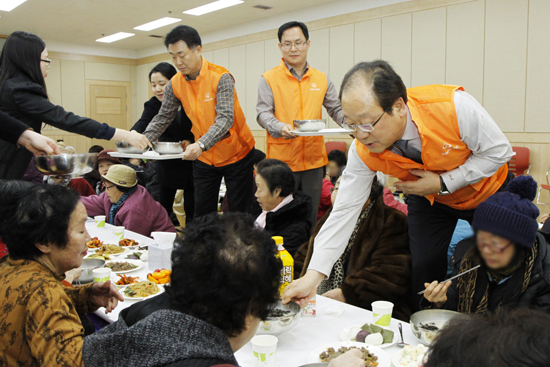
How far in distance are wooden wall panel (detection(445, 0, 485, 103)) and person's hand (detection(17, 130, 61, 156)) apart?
205 inches

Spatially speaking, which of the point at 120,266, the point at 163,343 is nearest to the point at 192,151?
the point at 120,266

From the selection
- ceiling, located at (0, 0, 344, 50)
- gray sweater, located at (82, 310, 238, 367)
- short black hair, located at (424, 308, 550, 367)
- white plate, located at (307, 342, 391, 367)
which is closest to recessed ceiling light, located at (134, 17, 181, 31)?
ceiling, located at (0, 0, 344, 50)

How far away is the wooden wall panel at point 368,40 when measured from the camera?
660cm

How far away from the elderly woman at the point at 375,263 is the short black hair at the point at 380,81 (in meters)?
0.71

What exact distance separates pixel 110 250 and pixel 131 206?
2.47 ft

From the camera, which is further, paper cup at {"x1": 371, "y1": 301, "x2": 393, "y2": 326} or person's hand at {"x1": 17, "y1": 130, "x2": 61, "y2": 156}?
person's hand at {"x1": 17, "y1": 130, "x2": 61, "y2": 156}

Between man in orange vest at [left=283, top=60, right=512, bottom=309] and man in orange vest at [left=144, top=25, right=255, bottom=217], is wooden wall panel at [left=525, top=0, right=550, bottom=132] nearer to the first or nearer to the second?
man in orange vest at [left=144, top=25, right=255, bottom=217]

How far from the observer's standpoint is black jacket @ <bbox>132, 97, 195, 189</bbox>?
3.62m

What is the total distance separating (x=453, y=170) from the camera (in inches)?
63.4

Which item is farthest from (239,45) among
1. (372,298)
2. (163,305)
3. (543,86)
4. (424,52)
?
(163,305)

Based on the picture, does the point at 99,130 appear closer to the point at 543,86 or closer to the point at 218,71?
the point at 218,71

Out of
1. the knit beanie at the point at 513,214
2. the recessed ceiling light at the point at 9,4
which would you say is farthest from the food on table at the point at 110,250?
the recessed ceiling light at the point at 9,4

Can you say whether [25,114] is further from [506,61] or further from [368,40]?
[368,40]

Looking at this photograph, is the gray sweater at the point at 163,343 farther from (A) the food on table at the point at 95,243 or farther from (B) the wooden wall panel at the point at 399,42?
(B) the wooden wall panel at the point at 399,42
